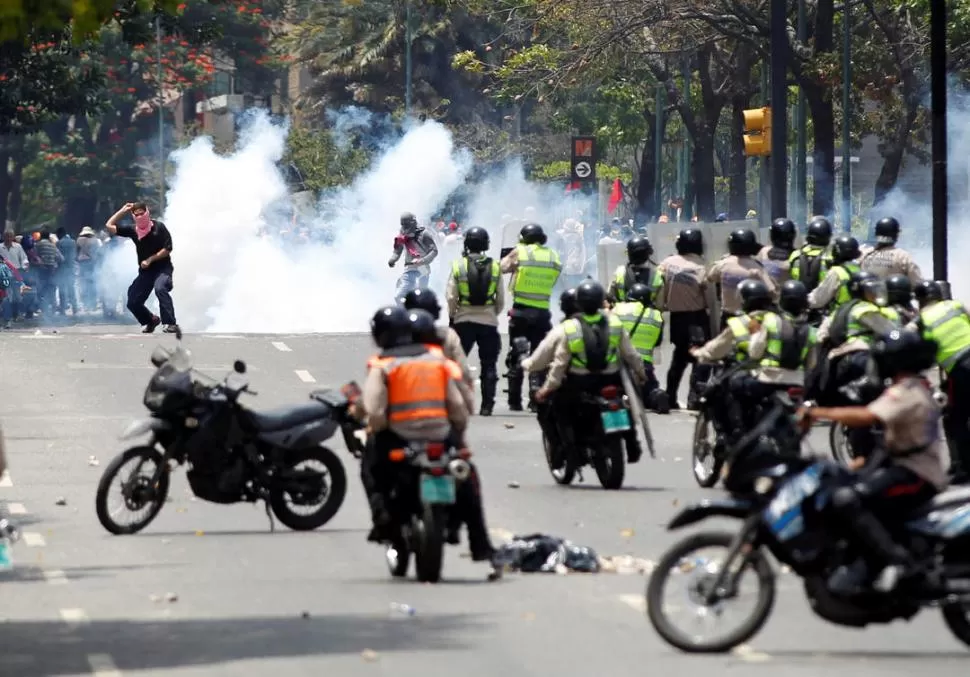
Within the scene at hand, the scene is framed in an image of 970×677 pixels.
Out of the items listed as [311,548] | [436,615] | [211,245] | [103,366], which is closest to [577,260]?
[211,245]

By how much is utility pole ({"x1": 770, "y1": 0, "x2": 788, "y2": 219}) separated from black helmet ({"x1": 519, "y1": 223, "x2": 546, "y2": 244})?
23.1 ft

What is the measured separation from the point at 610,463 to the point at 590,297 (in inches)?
42.6

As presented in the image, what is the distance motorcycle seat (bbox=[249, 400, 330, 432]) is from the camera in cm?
1323

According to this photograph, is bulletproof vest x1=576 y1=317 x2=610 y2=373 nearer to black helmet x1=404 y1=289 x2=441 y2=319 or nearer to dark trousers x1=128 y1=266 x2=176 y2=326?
black helmet x1=404 y1=289 x2=441 y2=319

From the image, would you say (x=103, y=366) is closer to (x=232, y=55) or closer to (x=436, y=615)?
(x=436, y=615)

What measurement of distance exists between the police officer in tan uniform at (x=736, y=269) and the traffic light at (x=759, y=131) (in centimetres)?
853

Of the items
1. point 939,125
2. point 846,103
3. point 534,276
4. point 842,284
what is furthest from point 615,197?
point 842,284

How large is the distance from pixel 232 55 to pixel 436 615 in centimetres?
6637

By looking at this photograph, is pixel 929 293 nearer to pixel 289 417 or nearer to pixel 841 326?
pixel 841 326

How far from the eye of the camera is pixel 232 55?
247ft

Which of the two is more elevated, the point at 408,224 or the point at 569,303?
the point at 408,224

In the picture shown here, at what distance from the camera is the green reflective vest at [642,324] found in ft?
62.7

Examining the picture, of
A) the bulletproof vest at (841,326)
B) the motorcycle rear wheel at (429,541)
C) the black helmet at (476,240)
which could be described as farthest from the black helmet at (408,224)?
the motorcycle rear wheel at (429,541)

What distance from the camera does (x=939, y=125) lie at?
22359mm
